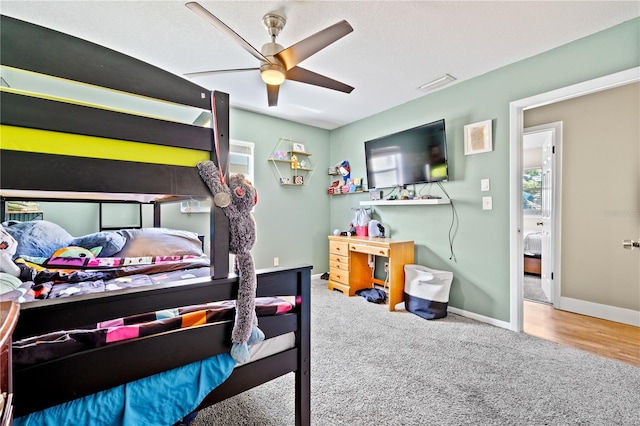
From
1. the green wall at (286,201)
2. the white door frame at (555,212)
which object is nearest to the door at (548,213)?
the white door frame at (555,212)

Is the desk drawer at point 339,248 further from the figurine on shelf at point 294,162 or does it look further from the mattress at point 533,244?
the mattress at point 533,244

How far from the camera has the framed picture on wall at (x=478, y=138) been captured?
275cm

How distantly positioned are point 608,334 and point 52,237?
4.77 metres

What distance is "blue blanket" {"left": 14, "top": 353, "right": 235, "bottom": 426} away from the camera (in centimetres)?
78

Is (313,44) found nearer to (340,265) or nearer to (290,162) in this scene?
(290,162)

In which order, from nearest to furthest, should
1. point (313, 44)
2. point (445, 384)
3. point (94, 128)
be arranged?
point (94, 128)
point (445, 384)
point (313, 44)

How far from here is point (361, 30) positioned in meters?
2.13

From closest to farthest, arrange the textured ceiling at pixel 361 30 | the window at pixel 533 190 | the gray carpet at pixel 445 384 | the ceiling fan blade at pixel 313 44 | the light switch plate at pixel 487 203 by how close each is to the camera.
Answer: the gray carpet at pixel 445 384, the ceiling fan blade at pixel 313 44, the textured ceiling at pixel 361 30, the light switch plate at pixel 487 203, the window at pixel 533 190

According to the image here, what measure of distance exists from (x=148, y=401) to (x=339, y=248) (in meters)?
2.98

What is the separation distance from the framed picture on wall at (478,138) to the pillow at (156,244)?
2887mm

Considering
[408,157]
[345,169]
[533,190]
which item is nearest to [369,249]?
[408,157]

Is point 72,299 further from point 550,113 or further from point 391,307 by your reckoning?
point 550,113

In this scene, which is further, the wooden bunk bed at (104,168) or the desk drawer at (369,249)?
the desk drawer at (369,249)

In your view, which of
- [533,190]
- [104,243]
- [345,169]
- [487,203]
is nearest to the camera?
[104,243]
